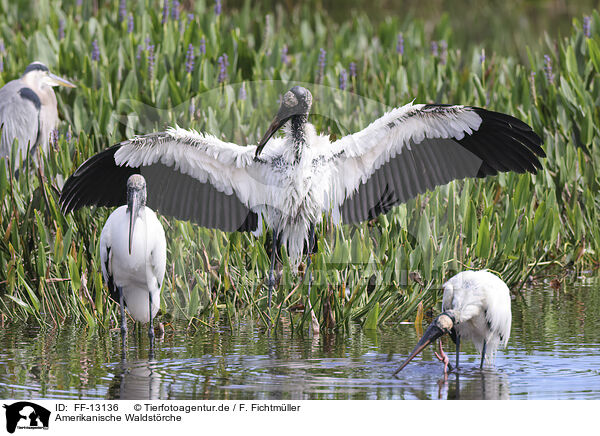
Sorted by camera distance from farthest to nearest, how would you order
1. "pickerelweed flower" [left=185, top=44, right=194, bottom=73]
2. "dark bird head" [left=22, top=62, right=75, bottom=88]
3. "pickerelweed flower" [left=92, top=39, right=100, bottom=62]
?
"pickerelweed flower" [left=92, top=39, right=100, bottom=62] < "dark bird head" [left=22, top=62, right=75, bottom=88] < "pickerelweed flower" [left=185, top=44, right=194, bottom=73]

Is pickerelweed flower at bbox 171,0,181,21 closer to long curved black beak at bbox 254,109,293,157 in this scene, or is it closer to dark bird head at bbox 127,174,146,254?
long curved black beak at bbox 254,109,293,157

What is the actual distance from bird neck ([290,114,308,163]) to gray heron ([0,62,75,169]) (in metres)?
2.83

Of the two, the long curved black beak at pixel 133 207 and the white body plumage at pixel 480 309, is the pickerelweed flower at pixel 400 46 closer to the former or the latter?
the long curved black beak at pixel 133 207

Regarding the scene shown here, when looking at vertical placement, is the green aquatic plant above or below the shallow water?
above

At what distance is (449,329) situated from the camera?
452cm

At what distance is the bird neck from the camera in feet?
18.1

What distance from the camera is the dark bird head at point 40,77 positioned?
7828mm

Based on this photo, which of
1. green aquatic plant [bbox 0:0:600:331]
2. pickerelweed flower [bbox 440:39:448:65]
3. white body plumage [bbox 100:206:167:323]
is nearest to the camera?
white body plumage [bbox 100:206:167:323]

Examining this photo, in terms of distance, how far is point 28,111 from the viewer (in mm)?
7750

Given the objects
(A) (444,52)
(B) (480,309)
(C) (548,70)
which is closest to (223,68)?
(C) (548,70)

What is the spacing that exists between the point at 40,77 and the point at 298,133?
10.5 ft

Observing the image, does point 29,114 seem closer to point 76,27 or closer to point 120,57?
point 120,57

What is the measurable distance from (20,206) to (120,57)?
2.99 meters

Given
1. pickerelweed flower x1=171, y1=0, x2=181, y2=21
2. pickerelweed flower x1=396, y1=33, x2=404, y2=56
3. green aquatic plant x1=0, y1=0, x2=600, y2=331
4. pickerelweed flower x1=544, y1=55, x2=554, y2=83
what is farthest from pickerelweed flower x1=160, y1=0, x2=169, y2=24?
pickerelweed flower x1=544, y1=55, x2=554, y2=83
